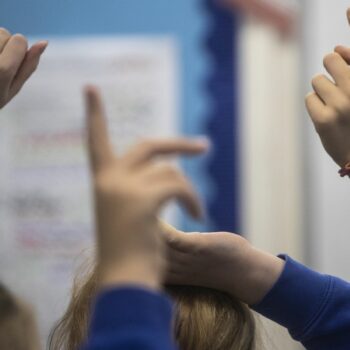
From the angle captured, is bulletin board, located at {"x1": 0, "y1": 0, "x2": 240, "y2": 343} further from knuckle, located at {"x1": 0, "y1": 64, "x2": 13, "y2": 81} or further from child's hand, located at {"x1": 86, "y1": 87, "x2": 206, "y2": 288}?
child's hand, located at {"x1": 86, "y1": 87, "x2": 206, "y2": 288}

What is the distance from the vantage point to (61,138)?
2205 millimetres

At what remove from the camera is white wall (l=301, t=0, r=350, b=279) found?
195cm

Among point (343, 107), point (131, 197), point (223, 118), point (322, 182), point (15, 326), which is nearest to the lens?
point (131, 197)

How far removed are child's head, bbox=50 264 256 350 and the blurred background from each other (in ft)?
4.35

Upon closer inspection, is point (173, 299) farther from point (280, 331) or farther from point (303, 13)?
point (303, 13)

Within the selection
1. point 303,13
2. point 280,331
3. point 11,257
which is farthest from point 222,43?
point 280,331

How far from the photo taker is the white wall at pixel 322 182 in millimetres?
1949

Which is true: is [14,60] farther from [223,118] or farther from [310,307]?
[223,118]

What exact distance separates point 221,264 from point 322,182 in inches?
54.8

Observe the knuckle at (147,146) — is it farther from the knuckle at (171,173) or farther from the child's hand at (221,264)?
the child's hand at (221,264)

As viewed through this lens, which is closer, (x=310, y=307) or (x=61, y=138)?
(x=310, y=307)

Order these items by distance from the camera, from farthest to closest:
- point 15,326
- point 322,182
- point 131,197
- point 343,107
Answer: point 322,182 → point 15,326 → point 343,107 → point 131,197

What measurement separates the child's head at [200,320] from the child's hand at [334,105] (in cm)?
17

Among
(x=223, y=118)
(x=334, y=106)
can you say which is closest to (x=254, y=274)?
(x=334, y=106)
